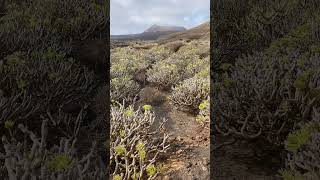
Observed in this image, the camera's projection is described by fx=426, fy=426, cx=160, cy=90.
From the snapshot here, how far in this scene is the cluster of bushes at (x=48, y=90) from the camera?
1.78m

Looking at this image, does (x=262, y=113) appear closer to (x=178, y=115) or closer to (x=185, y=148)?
(x=185, y=148)

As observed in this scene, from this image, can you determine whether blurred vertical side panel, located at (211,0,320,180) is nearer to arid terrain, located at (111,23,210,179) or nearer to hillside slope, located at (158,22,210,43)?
arid terrain, located at (111,23,210,179)

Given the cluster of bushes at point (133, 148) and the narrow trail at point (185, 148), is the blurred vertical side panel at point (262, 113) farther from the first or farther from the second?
the cluster of bushes at point (133, 148)

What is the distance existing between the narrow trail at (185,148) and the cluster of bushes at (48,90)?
1.53 ft

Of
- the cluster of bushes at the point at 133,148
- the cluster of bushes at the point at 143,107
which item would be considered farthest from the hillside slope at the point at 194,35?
the cluster of bushes at the point at 133,148

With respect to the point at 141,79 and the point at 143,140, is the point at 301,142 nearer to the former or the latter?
the point at 143,140

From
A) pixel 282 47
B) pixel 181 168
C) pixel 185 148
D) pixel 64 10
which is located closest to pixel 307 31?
pixel 282 47

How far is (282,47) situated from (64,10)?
250cm

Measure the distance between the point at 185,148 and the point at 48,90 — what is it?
1058 millimetres

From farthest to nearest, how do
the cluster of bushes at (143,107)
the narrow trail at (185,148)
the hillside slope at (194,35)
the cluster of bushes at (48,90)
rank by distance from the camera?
the hillside slope at (194,35) → the narrow trail at (185,148) → the cluster of bushes at (143,107) → the cluster of bushes at (48,90)

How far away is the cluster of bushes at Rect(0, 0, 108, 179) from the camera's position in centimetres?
178

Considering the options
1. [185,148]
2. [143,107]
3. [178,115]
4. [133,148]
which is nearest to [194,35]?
[178,115]

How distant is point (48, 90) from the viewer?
3016 millimetres

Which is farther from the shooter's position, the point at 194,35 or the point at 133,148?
the point at 194,35
